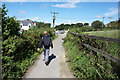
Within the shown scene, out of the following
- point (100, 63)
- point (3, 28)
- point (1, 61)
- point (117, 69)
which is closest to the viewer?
point (117, 69)

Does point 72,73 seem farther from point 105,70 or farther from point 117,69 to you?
point 117,69

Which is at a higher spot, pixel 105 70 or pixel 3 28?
pixel 3 28

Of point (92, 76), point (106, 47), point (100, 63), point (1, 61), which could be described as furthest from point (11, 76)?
point (106, 47)

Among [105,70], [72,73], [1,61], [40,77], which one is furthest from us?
[72,73]

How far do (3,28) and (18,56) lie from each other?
4.85ft

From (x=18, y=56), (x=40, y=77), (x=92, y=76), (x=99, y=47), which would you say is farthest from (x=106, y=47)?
(x=18, y=56)

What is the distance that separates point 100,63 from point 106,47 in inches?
20.7

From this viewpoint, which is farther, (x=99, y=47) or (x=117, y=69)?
(x=99, y=47)

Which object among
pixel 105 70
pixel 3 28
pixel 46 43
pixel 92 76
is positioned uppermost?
pixel 3 28

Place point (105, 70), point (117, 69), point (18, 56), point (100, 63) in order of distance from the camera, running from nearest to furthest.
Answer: point (117, 69) < point (105, 70) < point (100, 63) < point (18, 56)

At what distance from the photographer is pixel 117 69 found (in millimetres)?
2457

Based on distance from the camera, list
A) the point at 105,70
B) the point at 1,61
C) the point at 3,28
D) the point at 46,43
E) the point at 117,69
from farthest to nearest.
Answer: the point at 46,43 < the point at 3,28 < the point at 1,61 < the point at 105,70 < the point at 117,69

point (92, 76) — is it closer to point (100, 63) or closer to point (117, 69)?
point (100, 63)

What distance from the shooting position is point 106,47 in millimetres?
2994
